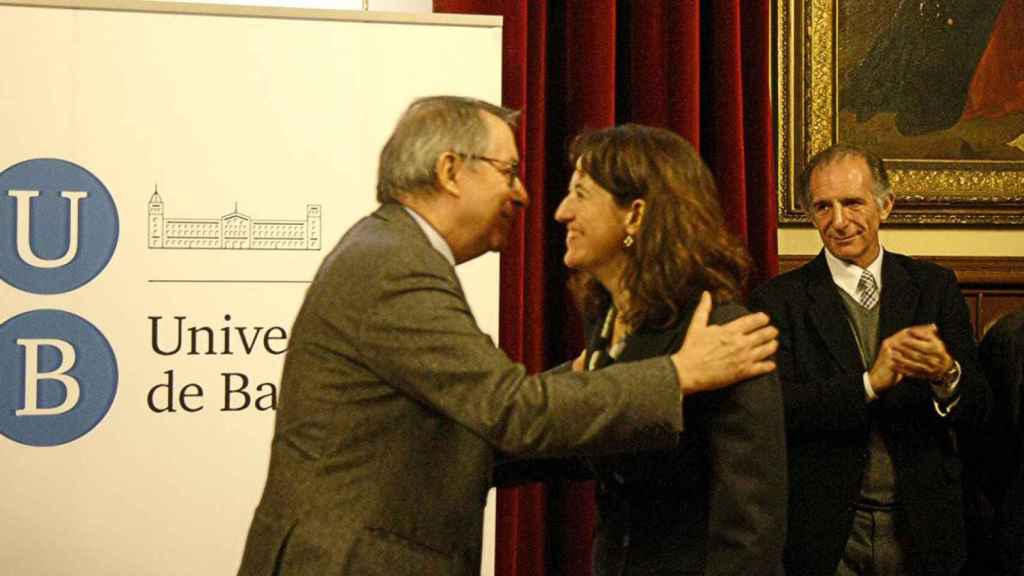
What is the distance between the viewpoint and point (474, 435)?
83.1 inches

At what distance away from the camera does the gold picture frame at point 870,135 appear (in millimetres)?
4297

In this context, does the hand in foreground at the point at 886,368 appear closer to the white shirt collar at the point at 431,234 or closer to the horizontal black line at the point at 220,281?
the white shirt collar at the point at 431,234

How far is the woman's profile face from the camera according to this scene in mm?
2271

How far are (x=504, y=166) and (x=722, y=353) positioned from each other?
53 centimetres

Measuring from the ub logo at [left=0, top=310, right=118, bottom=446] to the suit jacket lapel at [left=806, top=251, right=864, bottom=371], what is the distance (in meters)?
1.77

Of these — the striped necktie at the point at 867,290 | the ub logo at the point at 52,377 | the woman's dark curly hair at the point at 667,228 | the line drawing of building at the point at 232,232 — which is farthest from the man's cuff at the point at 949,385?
the ub logo at the point at 52,377

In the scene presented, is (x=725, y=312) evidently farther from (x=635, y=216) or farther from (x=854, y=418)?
(x=854, y=418)

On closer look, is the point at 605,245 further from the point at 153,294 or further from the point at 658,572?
the point at 153,294

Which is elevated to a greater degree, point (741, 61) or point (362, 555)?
point (741, 61)

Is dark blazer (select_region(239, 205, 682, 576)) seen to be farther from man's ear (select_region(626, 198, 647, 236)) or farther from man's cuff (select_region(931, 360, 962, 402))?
man's cuff (select_region(931, 360, 962, 402))

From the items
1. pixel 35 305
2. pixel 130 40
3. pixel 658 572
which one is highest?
pixel 130 40

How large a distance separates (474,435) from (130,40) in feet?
5.45

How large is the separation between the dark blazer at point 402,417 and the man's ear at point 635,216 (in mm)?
311

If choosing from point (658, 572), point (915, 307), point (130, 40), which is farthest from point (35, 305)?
point (915, 307)
